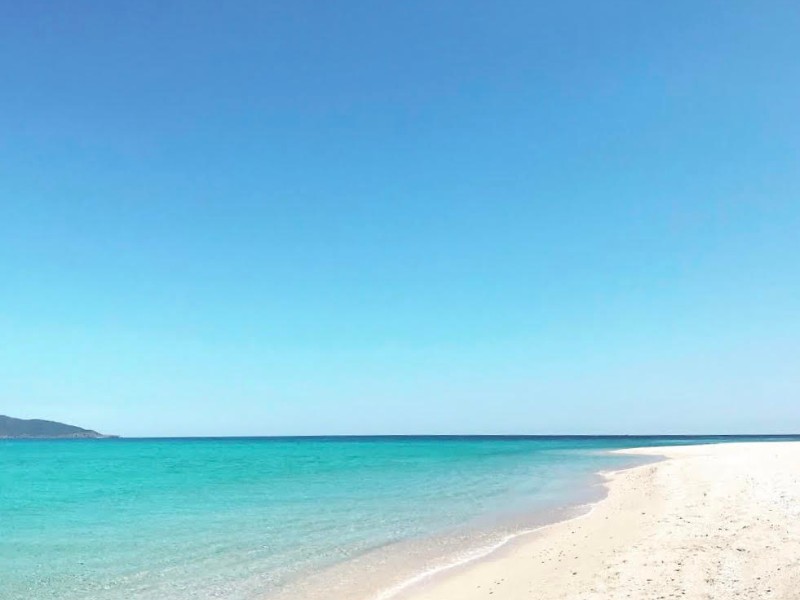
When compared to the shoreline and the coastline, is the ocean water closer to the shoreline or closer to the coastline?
the coastline

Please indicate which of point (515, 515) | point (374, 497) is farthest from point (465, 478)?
point (515, 515)

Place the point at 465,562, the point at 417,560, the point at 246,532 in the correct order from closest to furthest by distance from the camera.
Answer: the point at 465,562 → the point at 417,560 → the point at 246,532

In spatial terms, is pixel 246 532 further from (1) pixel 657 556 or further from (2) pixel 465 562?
(1) pixel 657 556

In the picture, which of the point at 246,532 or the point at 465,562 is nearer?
the point at 465,562

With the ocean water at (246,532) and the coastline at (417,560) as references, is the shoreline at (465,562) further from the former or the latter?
the ocean water at (246,532)

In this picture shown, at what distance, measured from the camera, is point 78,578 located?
42.5ft

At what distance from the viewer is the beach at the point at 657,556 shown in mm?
9359

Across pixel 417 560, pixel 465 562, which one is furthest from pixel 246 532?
pixel 465 562

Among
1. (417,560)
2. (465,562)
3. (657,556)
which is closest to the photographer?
(657,556)

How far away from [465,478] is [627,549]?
22.8 metres

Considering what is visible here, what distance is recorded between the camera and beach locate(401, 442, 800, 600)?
9359mm

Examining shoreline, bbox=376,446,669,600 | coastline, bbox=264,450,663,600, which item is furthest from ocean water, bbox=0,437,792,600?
shoreline, bbox=376,446,669,600

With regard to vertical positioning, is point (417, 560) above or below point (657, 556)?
below

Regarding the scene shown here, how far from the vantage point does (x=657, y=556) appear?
1152 centimetres
